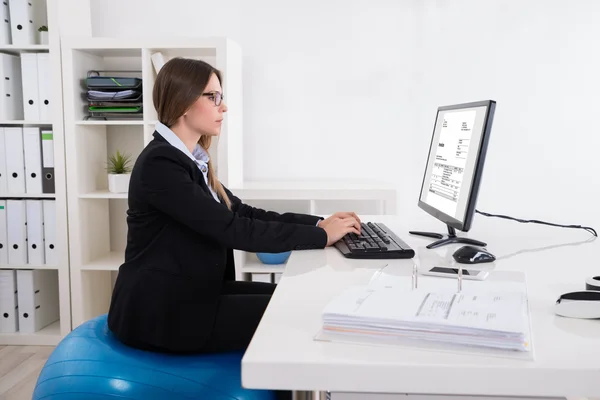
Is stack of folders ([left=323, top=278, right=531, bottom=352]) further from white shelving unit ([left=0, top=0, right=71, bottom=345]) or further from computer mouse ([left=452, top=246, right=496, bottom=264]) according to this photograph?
white shelving unit ([left=0, top=0, right=71, bottom=345])

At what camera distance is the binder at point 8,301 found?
131 inches

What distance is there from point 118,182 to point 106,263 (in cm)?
43

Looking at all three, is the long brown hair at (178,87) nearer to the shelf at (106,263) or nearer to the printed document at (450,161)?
the printed document at (450,161)

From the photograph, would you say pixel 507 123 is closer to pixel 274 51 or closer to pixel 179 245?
pixel 274 51

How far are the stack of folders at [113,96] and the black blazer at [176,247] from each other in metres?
1.54

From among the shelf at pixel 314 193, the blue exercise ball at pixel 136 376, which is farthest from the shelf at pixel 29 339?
the blue exercise ball at pixel 136 376

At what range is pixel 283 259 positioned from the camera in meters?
3.18

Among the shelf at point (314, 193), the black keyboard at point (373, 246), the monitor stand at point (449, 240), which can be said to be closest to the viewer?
the black keyboard at point (373, 246)

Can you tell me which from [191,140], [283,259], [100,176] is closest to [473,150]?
[191,140]

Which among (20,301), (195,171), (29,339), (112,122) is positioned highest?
(112,122)

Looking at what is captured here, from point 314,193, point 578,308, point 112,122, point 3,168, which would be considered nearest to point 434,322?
point 578,308

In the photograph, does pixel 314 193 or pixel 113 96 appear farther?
pixel 113 96

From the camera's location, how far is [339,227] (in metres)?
1.81

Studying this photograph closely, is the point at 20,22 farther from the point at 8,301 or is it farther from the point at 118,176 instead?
the point at 8,301
